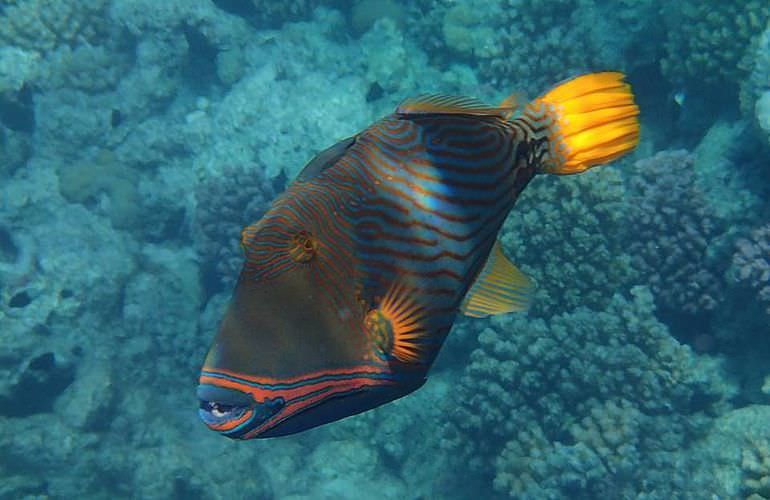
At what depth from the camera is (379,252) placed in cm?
129

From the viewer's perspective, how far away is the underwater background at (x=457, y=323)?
520 centimetres

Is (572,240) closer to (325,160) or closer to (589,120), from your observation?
(589,120)

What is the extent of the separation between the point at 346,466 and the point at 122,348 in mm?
3970

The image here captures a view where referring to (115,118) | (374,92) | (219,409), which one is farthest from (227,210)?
(219,409)

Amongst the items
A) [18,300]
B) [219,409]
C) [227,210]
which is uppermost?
[219,409]

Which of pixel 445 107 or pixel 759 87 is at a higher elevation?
pixel 445 107

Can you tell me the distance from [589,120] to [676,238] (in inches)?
181

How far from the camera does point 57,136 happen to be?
10.5 metres

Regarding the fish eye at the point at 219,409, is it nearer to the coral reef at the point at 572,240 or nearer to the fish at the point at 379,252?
the fish at the point at 379,252

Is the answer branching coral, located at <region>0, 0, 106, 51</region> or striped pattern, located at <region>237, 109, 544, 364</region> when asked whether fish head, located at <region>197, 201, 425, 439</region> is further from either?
branching coral, located at <region>0, 0, 106, 51</region>

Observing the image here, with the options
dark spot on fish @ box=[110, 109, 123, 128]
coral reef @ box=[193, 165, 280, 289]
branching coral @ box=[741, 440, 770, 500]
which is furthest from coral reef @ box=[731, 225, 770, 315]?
dark spot on fish @ box=[110, 109, 123, 128]

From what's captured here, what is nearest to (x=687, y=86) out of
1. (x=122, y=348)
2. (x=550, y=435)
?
(x=550, y=435)

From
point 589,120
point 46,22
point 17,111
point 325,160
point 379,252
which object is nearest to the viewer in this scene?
point 379,252

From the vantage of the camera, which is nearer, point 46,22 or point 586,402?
point 586,402
